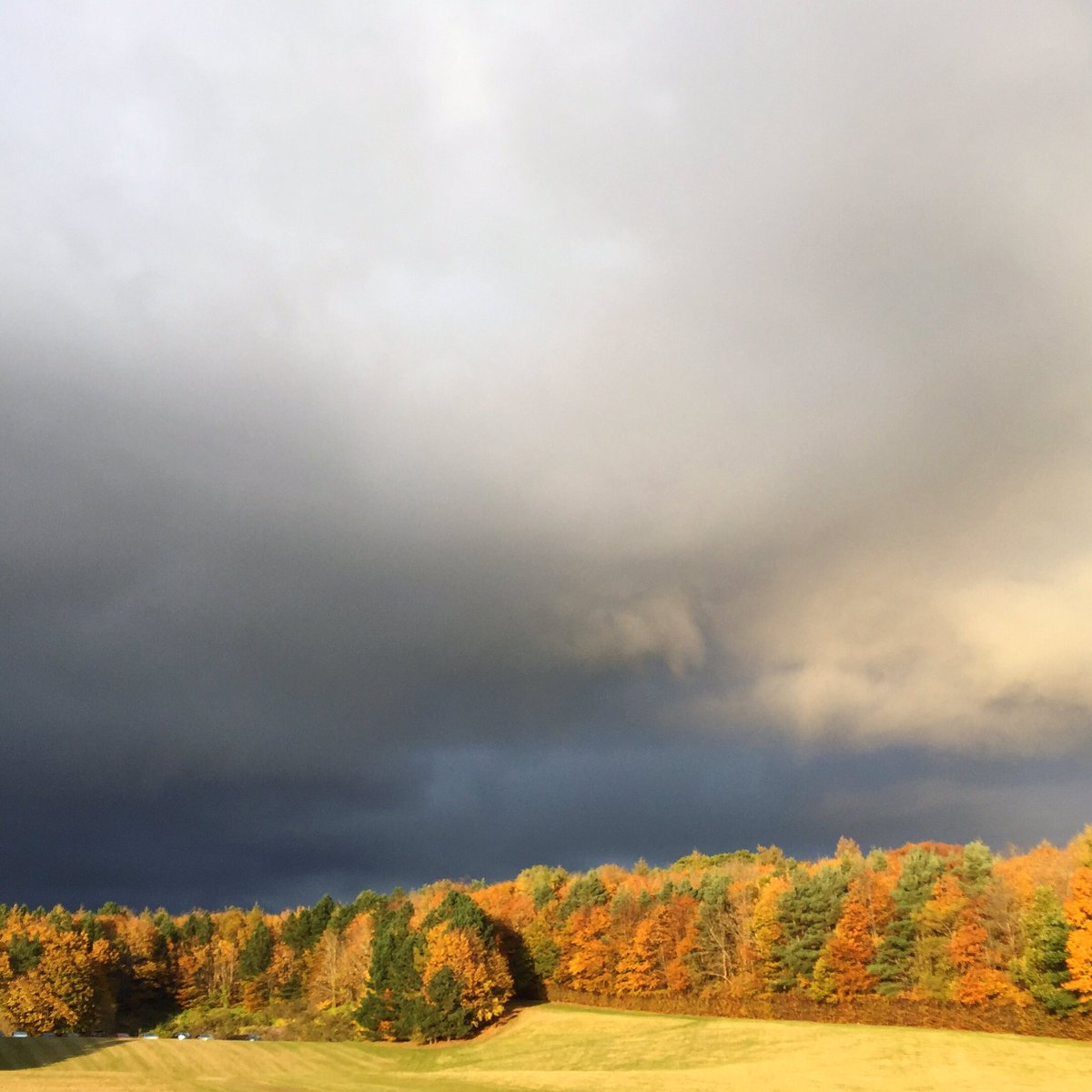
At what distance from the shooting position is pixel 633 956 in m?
118

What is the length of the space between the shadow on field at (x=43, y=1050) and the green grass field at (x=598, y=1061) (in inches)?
8.0

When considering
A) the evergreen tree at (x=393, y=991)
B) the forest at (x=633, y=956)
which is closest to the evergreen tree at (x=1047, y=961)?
the forest at (x=633, y=956)

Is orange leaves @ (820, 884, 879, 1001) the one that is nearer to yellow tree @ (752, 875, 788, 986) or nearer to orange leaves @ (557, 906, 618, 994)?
yellow tree @ (752, 875, 788, 986)

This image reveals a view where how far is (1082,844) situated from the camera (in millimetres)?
82750

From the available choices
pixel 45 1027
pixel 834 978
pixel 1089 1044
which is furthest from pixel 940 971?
pixel 45 1027

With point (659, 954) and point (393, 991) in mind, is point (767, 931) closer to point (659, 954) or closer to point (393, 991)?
point (659, 954)

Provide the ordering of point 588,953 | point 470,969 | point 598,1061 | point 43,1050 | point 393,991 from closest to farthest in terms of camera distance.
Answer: point 598,1061, point 470,969, point 43,1050, point 393,991, point 588,953

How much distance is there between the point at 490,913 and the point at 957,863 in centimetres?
6898

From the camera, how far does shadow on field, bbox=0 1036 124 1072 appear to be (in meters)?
101

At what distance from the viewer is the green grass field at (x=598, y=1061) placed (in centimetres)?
6888

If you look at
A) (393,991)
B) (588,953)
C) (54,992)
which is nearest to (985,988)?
(588,953)

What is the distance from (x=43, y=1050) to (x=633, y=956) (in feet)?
A: 236

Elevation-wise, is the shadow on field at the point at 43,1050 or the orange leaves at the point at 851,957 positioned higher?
the orange leaves at the point at 851,957

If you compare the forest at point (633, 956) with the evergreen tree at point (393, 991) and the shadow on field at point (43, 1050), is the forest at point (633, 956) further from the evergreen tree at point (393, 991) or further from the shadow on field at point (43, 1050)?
the shadow on field at point (43, 1050)
